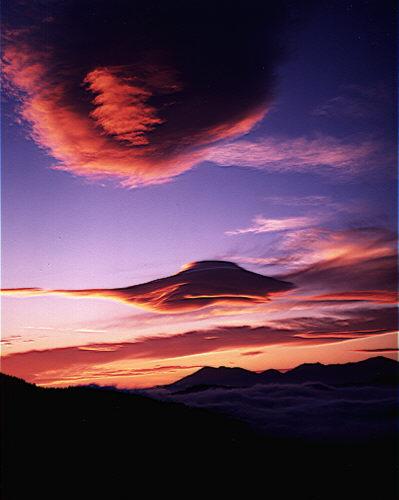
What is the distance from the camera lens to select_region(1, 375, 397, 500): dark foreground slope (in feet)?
53.0

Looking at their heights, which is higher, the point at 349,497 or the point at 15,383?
the point at 15,383

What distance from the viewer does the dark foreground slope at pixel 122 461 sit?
1616cm

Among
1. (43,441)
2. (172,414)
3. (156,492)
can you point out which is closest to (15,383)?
(43,441)

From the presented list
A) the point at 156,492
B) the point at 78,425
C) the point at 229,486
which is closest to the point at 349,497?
the point at 229,486

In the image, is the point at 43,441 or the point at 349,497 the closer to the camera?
the point at 43,441

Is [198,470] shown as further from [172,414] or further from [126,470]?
[172,414]

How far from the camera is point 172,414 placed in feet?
159

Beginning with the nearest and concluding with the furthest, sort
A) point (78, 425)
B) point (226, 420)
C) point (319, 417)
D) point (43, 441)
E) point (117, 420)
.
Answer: point (43, 441)
point (78, 425)
point (117, 420)
point (226, 420)
point (319, 417)

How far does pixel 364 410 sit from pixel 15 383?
131 m

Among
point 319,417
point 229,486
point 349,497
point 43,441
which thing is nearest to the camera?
point 43,441

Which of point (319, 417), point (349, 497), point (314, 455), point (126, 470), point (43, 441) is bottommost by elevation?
point (319, 417)

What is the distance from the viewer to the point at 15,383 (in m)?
29.1

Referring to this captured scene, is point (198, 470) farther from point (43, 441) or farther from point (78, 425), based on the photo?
point (43, 441)

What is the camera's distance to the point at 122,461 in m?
20.7
